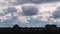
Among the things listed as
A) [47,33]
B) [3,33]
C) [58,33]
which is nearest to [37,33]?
[47,33]

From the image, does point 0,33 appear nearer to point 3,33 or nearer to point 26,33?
point 3,33

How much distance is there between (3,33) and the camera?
123 feet

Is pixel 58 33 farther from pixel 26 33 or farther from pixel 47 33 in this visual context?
pixel 26 33

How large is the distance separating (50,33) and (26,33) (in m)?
5.08

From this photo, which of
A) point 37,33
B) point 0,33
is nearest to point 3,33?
point 0,33

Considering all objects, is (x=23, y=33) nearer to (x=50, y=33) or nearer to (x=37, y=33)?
(x=37, y=33)

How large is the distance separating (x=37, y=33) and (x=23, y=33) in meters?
2.95

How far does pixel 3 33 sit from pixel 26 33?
4.81 meters

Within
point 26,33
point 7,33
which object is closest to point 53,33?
point 26,33

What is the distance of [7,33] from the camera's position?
37688 mm

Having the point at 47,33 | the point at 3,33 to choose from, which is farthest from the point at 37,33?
the point at 3,33

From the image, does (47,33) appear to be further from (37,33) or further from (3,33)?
(3,33)

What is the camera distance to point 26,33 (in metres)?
37.9

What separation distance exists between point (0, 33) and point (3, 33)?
63cm
